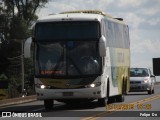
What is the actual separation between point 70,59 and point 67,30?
1.14 meters

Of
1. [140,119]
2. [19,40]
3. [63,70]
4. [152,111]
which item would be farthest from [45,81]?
[19,40]

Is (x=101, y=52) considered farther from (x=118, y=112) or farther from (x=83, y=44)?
(x=118, y=112)

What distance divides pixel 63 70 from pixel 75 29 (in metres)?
1.63

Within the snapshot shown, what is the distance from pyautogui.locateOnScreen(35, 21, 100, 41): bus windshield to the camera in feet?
80.8

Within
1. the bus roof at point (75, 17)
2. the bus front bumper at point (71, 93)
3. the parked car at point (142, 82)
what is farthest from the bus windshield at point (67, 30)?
the parked car at point (142, 82)

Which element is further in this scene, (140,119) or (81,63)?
(81,63)

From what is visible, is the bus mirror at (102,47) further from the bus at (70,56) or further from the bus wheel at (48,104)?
the bus wheel at (48,104)

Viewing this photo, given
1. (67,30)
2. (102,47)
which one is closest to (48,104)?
(67,30)

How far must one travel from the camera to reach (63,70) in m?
24.5

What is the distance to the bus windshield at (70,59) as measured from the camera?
24.5 m

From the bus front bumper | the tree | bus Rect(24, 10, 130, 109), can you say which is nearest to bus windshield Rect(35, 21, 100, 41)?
bus Rect(24, 10, 130, 109)

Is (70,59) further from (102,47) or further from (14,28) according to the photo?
(14,28)

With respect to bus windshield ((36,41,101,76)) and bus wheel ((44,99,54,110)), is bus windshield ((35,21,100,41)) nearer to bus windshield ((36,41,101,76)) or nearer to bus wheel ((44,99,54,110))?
bus windshield ((36,41,101,76))

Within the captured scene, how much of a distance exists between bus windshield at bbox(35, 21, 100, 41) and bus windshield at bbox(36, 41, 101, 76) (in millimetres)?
254
